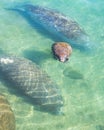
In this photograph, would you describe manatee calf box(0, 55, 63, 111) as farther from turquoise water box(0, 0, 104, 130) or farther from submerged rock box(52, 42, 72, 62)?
submerged rock box(52, 42, 72, 62)

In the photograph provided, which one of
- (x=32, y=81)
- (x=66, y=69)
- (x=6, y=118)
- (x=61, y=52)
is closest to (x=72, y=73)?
(x=66, y=69)

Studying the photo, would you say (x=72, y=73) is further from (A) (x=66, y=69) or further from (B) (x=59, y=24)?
(B) (x=59, y=24)

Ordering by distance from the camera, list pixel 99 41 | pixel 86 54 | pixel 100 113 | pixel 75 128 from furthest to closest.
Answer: pixel 99 41 → pixel 86 54 → pixel 100 113 → pixel 75 128

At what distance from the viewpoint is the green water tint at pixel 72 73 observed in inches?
452

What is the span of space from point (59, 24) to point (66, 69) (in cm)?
237

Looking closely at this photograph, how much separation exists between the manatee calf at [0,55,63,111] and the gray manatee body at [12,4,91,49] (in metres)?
2.33

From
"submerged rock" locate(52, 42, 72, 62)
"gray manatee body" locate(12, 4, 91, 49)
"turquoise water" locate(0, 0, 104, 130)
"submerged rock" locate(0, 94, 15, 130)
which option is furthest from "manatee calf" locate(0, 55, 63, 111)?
"gray manatee body" locate(12, 4, 91, 49)

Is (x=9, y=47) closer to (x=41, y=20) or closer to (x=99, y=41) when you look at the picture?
(x=41, y=20)

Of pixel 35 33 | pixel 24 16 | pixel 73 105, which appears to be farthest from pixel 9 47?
pixel 73 105

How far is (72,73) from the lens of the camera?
457 inches

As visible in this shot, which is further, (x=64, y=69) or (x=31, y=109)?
(x=64, y=69)

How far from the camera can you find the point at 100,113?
10.3 meters

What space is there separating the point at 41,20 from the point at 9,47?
216 cm

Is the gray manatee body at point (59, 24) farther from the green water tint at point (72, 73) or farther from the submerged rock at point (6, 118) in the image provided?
the submerged rock at point (6, 118)
